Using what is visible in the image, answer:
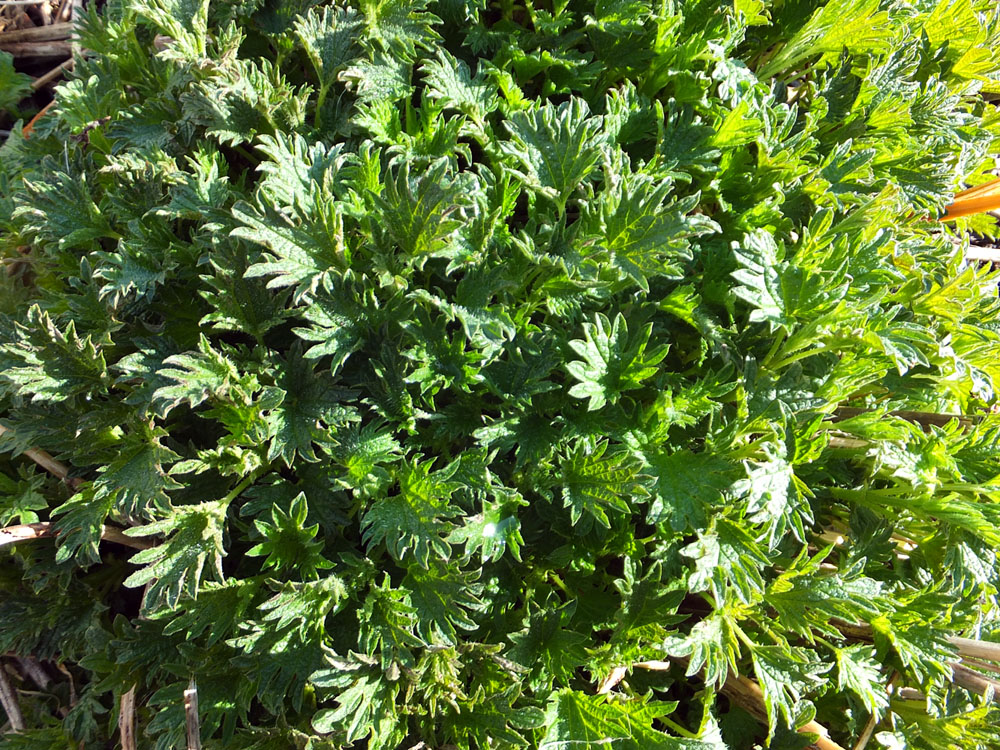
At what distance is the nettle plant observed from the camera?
217 cm

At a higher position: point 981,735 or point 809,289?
point 809,289

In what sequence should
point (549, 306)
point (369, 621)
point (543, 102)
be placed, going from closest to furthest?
point (369, 621), point (549, 306), point (543, 102)

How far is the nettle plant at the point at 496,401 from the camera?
7.11 ft

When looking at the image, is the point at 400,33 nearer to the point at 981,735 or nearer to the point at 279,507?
the point at 279,507

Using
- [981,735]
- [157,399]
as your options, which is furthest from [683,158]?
[981,735]

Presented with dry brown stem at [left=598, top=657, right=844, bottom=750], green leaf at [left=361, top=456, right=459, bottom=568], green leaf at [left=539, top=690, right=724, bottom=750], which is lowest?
dry brown stem at [left=598, top=657, right=844, bottom=750]

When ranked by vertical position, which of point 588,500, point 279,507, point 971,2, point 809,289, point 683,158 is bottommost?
point 279,507

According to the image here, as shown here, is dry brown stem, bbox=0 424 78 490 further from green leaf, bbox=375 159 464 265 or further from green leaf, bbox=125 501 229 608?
green leaf, bbox=375 159 464 265

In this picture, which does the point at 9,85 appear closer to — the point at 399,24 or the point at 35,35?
the point at 35,35

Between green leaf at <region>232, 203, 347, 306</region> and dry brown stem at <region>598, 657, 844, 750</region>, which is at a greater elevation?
green leaf at <region>232, 203, 347, 306</region>

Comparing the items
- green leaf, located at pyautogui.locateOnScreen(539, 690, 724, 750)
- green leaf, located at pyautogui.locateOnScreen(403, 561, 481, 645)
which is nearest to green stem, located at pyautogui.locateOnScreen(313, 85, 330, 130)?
green leaf, located at pyautogui.locateOnScreen(403, 561, 481, 645)

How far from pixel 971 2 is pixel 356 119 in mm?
2519

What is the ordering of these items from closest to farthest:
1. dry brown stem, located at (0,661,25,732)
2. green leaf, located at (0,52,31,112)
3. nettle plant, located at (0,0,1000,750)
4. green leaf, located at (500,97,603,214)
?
nettle plant, located at (0,0,1000,750) < green leaf, located at (500,97,603,214) < dry brown stem, located at (0,661,25,732) < green leaf, located at (0,52,31,112)

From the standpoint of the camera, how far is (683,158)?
8.38 ft
